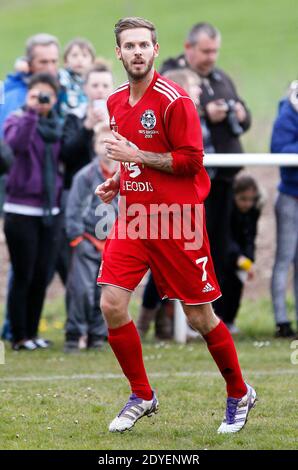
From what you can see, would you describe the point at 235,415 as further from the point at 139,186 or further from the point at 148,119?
the point at 148,119

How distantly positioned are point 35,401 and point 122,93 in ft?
7.27

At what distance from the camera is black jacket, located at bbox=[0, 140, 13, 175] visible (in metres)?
9.94

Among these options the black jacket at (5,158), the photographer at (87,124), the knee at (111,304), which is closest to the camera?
the knee at (111,304)

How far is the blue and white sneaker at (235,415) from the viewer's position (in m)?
7.26

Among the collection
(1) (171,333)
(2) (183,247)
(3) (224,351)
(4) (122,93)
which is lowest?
(1) (171,333)

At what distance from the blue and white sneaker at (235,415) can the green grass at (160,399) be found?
0.24 ft

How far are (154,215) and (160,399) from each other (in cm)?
170

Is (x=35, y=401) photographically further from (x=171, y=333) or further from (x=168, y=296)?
(x=171, y=333)

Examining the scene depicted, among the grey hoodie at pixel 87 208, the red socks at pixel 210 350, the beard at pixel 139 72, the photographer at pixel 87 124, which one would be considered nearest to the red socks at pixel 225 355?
the red socks at pixel 210 350

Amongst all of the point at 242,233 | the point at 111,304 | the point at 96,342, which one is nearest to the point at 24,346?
the point at 96,342

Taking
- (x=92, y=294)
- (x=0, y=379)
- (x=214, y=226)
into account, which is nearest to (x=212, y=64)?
(x=214, y=226)

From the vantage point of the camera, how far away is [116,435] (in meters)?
7.22

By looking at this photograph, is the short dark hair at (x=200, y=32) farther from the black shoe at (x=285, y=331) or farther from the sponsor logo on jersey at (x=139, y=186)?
the sponsor logo on jersey at (x=139, y=186)

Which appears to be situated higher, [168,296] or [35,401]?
[168,296]
